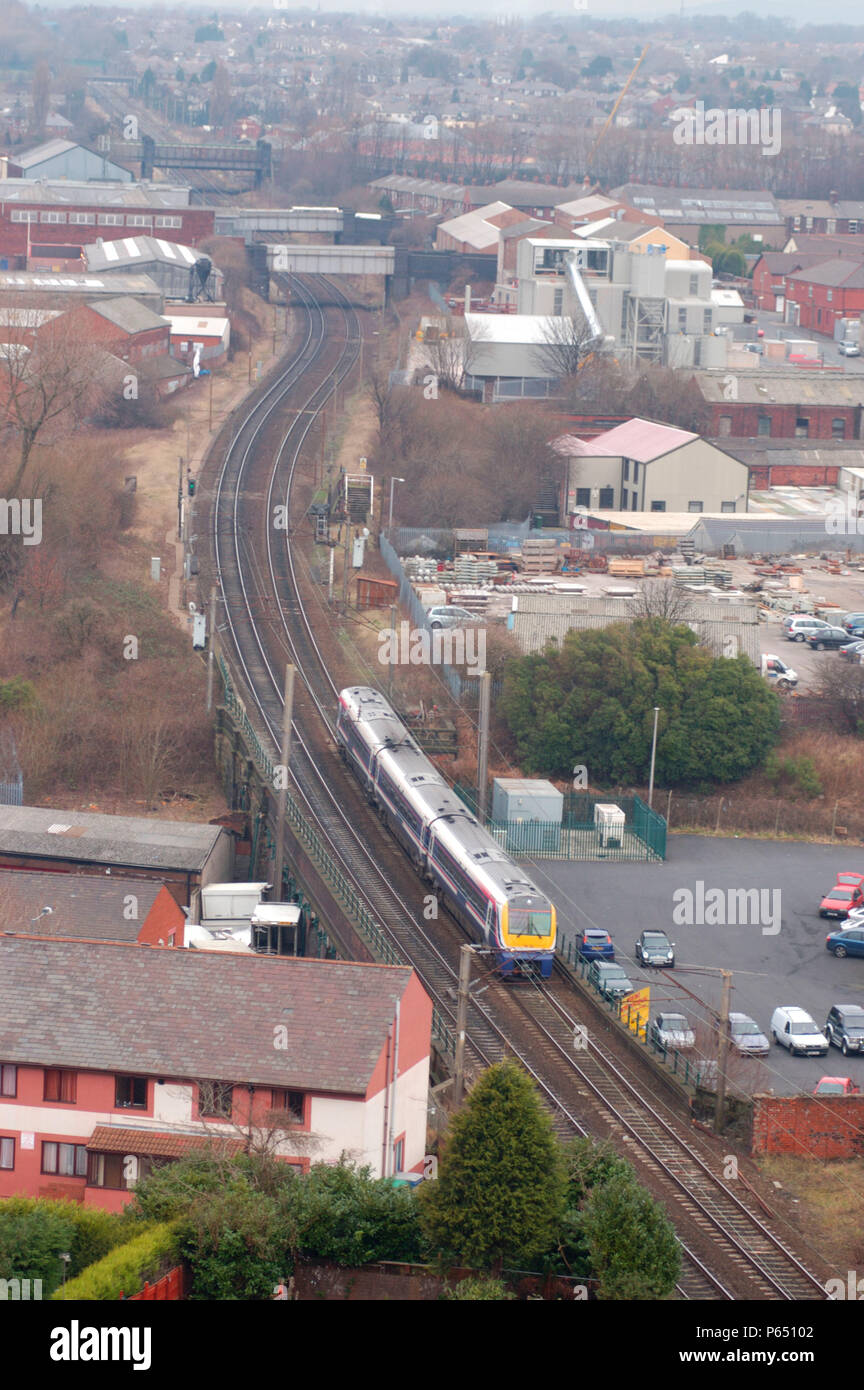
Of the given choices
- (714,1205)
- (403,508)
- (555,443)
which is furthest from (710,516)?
(714,1205)

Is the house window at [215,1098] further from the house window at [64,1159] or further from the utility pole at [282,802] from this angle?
the utility pole at [282,802]

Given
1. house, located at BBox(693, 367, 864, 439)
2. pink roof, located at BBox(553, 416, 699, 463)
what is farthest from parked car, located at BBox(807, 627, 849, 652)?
house, located at BBox(693, 367, 864, 439)

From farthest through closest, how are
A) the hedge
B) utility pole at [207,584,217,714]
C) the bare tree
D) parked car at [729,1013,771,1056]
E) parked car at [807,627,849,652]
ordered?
the bare tree → parked car at [807,627,849,652] → utility pole at [207,584,217,714] → parked car at [729,1013,771,1056] → the hedge

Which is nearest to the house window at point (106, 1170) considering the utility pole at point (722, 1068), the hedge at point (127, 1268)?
the hedge at point (127, 1268)

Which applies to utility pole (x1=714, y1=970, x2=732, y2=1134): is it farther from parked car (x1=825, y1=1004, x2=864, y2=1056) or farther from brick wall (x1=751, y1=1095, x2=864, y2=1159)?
parked car (x1=825, y1=1004, x2=864, y2=1056)

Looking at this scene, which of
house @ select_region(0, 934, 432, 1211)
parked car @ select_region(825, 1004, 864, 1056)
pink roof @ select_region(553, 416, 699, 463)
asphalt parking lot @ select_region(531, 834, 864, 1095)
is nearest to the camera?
house @ select_region(0, 934, 432, 1211)

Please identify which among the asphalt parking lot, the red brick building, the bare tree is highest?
the red brick building

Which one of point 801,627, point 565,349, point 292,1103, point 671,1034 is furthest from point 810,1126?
point 565,349

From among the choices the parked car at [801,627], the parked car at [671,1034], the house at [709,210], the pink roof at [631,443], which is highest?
the house at [709,210]
